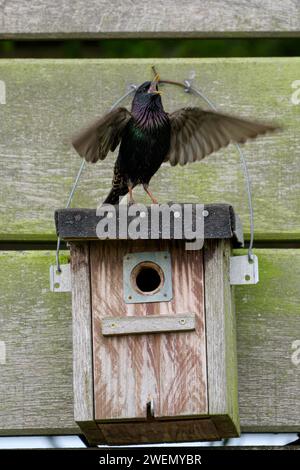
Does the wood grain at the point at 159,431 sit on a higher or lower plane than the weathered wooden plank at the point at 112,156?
lower

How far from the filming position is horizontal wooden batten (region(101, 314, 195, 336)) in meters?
4.30

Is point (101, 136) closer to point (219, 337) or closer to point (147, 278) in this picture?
point (147, 278)

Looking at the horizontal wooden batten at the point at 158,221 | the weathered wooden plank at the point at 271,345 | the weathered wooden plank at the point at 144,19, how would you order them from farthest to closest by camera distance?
the weathered wooden plank at the point at 144,19, the weathered wooden plank at the point at 271,345, the horizontal wooden batten at the point at 158,221

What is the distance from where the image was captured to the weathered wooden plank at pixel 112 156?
473 centimetres

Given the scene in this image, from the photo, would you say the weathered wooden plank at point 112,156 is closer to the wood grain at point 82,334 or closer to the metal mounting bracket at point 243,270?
the metal mounting bracket at point 243,270

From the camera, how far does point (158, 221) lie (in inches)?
168

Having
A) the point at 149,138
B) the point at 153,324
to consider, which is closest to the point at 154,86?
the point at 149,138

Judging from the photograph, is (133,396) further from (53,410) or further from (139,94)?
(139,94)

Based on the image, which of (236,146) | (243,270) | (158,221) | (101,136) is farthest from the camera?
(236,146)

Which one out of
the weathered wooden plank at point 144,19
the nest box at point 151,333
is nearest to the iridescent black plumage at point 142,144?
the weathered wooden plank at point 144,19

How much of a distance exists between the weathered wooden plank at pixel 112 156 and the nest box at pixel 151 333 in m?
0.37

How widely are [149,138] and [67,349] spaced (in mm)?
615

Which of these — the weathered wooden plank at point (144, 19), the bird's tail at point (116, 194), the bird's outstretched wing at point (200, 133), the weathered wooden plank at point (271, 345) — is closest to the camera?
the bird's outstretched wing at point (200, 133)

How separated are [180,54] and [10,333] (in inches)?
48.3
